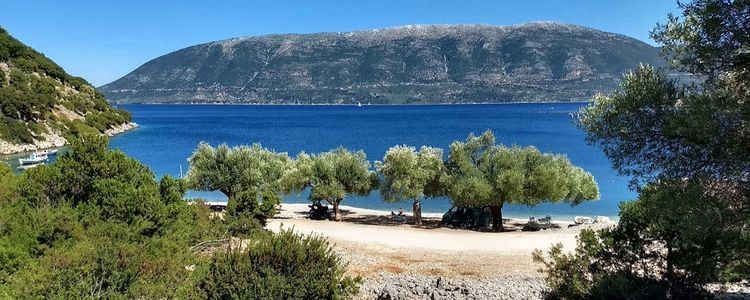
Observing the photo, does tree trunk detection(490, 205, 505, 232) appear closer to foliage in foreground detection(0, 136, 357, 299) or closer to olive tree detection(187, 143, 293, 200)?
olive tree detection(187, 143, 293, 200)

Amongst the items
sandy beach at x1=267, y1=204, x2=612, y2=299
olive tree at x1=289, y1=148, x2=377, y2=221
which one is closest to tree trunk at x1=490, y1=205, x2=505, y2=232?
sandy beach at x1=267, y1=204, x2=612, y2=299

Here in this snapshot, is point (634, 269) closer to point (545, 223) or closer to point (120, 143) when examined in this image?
point (545, 223)

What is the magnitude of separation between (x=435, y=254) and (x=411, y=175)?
31.9ft

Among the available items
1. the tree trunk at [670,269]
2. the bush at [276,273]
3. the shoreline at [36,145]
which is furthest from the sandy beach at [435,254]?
the shoreline at [36,145]

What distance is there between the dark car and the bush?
21.5 metres

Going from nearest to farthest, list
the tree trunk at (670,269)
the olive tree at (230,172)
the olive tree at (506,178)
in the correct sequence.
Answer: the tree trunk at (670,269)
the olive tree at (506,178)
the olive tree at (230,172)

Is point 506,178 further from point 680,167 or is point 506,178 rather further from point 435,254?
point 680,167

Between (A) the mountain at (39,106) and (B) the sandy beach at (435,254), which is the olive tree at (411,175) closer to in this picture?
(B) the sandy beach at (435,254)

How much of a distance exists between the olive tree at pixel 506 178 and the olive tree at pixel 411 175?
1124 mm

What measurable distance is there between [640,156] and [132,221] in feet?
41.0

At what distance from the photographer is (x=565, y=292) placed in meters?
13.0

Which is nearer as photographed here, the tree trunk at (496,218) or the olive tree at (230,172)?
the tree trunk at (496,218)

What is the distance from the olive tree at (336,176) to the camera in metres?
31.7

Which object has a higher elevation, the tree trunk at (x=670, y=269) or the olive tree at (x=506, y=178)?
the olive tree at (x=506, y=178)
